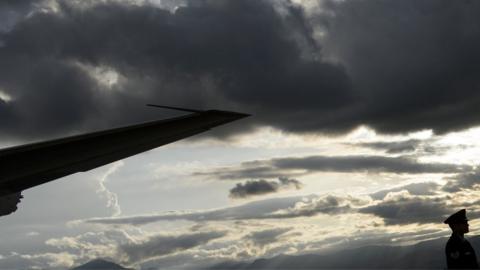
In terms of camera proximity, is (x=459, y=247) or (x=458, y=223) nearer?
(x=459, y=247)

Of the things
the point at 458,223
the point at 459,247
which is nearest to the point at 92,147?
the point at 459,247

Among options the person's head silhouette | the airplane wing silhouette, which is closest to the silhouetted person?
the person's head silhouette

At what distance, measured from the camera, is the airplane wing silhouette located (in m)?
11.6

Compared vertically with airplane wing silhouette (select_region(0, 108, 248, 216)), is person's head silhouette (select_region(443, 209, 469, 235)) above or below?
below

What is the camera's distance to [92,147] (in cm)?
1226

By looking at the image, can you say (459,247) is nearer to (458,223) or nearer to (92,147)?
(458,223)

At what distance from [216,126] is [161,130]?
1.29m

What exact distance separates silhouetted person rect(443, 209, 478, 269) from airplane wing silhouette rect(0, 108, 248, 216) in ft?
22.9

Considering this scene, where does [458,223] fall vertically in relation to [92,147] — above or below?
below

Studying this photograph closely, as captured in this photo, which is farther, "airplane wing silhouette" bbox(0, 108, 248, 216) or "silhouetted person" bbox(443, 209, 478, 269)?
"silhouetted person" bbox(443, 209, 478, 269)

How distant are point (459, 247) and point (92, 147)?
9688 millimetres

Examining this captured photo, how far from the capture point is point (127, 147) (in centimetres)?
1318

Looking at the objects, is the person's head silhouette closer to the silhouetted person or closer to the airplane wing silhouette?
the silhouetted person

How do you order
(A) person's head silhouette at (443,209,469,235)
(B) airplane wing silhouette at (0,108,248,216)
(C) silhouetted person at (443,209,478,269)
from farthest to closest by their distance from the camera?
(A) person's head silhouette at (443,209,469,235)
(C) silhouetted person at (443,209,478,269)
(B) airplane wing silhouette at (0,108,248,216)
